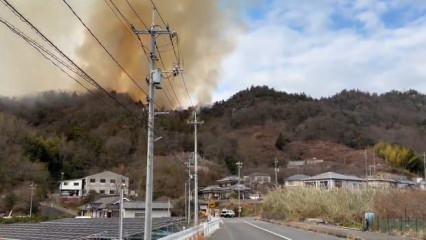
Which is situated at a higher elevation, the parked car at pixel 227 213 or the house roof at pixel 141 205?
the house roof at pixel 141 205

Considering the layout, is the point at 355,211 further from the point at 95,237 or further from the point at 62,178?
the point at 62,178

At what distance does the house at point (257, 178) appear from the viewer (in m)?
135

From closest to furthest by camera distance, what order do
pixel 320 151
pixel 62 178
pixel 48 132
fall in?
pixel 62 178, pixel 48 132, pixel 320 151

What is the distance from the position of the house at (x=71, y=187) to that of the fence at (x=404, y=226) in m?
77.4

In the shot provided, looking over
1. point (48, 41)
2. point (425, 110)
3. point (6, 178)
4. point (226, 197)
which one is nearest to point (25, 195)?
point (6, 178)

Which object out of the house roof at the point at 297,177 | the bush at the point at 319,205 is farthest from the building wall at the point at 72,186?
the house roof at the point at 297,177

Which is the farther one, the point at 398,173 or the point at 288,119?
the point at 288,119

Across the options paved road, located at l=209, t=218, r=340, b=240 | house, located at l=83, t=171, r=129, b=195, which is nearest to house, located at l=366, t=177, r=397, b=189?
paved road, located at l=209, t=218, r=340, b=240

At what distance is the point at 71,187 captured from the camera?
107 m

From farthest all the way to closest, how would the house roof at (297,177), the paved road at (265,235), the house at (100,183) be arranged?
the house roof at (297,177) → the house at (100,183) → the paved road at (265,235)

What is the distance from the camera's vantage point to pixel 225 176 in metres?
136

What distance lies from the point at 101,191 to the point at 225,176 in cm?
3795

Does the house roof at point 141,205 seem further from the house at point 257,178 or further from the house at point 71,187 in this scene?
the house at point 257,178

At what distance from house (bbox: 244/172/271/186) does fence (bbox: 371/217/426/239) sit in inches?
3717
